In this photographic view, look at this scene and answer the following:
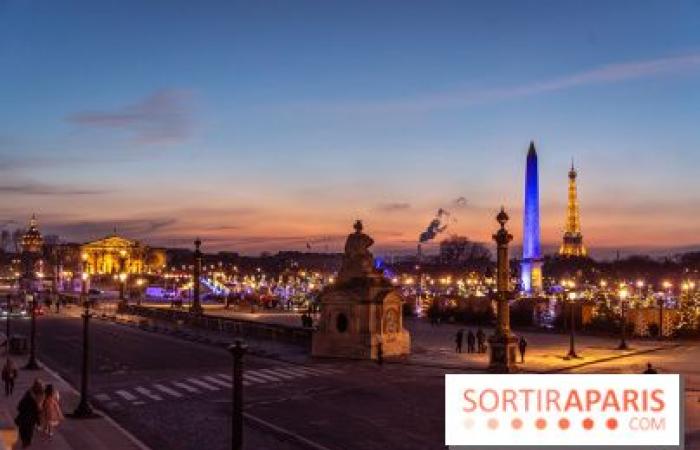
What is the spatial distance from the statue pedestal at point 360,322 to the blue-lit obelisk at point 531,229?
63.7m

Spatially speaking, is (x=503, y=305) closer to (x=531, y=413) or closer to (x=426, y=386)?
(x=426, y=386)

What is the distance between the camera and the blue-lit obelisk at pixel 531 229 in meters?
106

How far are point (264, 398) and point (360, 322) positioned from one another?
1416cm

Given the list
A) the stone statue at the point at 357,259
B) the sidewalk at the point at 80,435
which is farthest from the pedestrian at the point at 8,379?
the stone statue at the point at 357,259

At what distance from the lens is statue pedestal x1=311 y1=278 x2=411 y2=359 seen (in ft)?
145

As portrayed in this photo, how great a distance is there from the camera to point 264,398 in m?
30.6

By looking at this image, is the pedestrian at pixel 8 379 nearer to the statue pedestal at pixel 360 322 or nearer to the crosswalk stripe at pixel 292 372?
the crosswalk stripe at pixel 292 372

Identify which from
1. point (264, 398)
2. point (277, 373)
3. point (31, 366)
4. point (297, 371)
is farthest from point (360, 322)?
point (31, 366)

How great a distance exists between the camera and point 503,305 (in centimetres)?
4144

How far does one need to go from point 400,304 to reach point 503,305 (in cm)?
601

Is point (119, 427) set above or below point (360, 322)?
below

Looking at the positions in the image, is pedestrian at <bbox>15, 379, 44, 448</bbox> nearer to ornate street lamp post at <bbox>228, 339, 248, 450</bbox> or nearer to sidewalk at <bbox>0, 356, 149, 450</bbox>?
sidewalk at <bbox>0, 356, 149, 450</bbox>

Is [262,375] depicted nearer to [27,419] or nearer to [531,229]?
[27,419]

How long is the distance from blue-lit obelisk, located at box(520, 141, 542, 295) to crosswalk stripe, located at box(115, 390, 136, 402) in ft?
260
